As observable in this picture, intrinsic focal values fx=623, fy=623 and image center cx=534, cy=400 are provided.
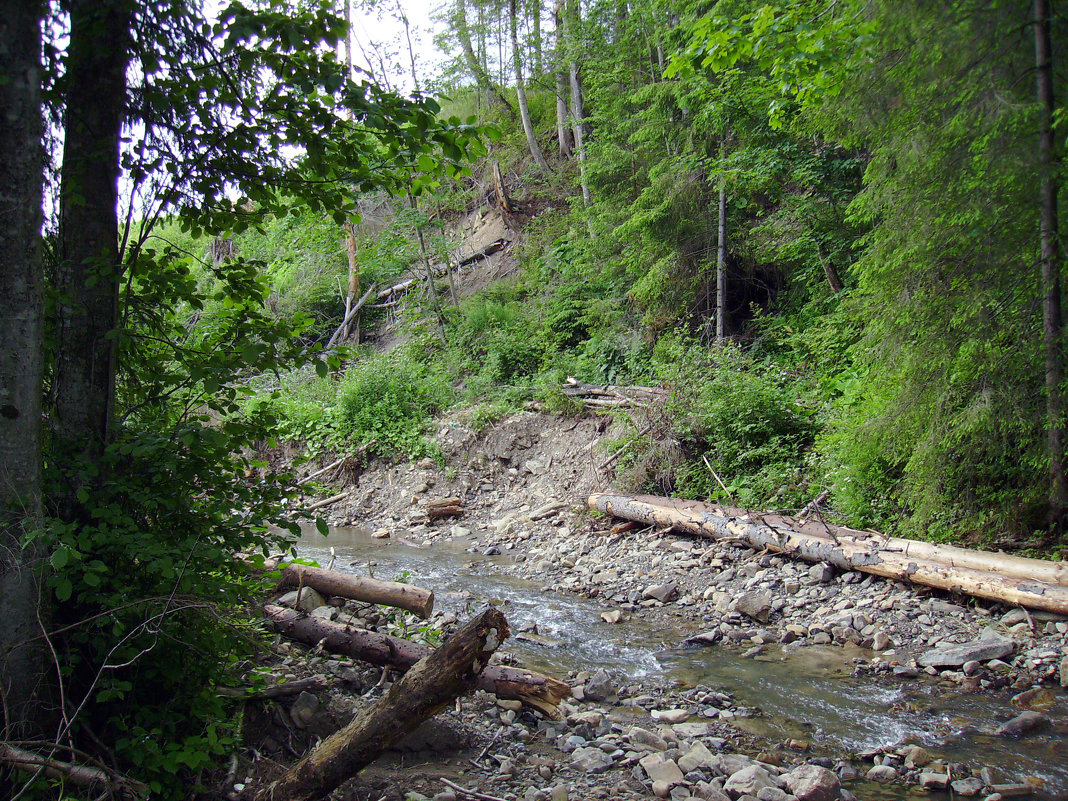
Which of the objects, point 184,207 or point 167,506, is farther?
point 184,207

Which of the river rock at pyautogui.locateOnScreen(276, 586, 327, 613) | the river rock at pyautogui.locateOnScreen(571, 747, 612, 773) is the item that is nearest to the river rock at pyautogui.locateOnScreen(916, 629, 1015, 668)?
the river rock at pyautogui.locateOnScreen(571, 747, 612, 773)

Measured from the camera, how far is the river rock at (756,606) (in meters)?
6.67

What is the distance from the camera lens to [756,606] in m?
6.75

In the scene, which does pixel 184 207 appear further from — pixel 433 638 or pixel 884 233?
pixel 884 233

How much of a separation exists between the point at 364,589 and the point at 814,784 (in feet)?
12.3

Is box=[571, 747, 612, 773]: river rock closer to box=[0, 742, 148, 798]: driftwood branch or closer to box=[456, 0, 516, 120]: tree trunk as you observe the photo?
box=[0, 742, 148, 798]: driftwood branch

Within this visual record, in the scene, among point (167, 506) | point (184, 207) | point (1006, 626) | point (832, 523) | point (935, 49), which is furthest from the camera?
point (832, 523)

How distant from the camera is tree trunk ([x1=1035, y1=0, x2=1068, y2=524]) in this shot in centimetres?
543

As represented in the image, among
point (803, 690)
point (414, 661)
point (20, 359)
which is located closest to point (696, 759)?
point (803, 690)

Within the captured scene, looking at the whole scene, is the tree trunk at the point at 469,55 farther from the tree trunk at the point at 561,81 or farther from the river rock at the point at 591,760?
the river rock at the point at 591,760

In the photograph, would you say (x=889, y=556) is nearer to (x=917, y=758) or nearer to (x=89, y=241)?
(x=917, y=758)

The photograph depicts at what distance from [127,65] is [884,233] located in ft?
22.9

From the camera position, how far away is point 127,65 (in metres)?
3.18

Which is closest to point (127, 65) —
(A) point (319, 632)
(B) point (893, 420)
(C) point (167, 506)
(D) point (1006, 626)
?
(C) point (167, 506)
